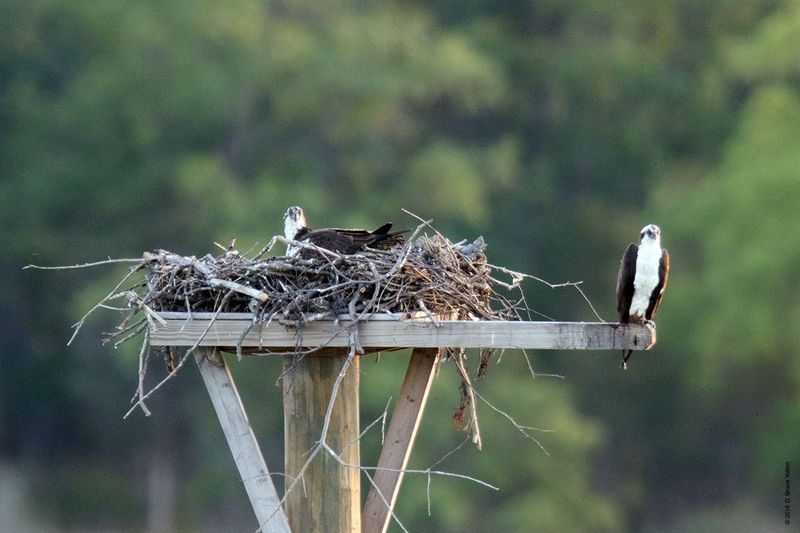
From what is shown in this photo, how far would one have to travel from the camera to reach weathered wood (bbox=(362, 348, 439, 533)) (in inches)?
197

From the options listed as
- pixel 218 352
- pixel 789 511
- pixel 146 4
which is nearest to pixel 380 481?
pixel 218 352

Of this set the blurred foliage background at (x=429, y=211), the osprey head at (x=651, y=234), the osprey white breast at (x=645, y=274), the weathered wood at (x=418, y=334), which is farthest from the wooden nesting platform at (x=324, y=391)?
the blurred foliage background at (x=429, y=211)


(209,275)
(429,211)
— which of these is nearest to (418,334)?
(209,275)

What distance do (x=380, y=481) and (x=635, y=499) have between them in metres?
15.8

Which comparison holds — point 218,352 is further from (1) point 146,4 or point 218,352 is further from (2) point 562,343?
(1) point 146,4

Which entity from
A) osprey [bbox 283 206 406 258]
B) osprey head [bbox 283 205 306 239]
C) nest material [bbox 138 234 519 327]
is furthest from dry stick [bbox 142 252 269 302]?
osprey head [bbox 283 205 306 239]

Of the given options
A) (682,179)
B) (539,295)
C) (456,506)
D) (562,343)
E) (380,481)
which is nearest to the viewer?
(562,343)

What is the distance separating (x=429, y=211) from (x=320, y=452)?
1447 cm

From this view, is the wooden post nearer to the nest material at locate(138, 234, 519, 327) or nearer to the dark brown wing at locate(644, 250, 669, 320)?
the nest material at locate(138, 234, 519, 327)

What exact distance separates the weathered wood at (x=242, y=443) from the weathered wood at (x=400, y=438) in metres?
0.43

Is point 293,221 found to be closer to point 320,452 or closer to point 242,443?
point 320,452

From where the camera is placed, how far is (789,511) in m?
18.1

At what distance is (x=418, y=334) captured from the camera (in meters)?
4.75

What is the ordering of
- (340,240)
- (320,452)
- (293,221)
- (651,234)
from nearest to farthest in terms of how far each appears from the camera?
(320,452) → (651,234) → (340,240) → (293,221)
